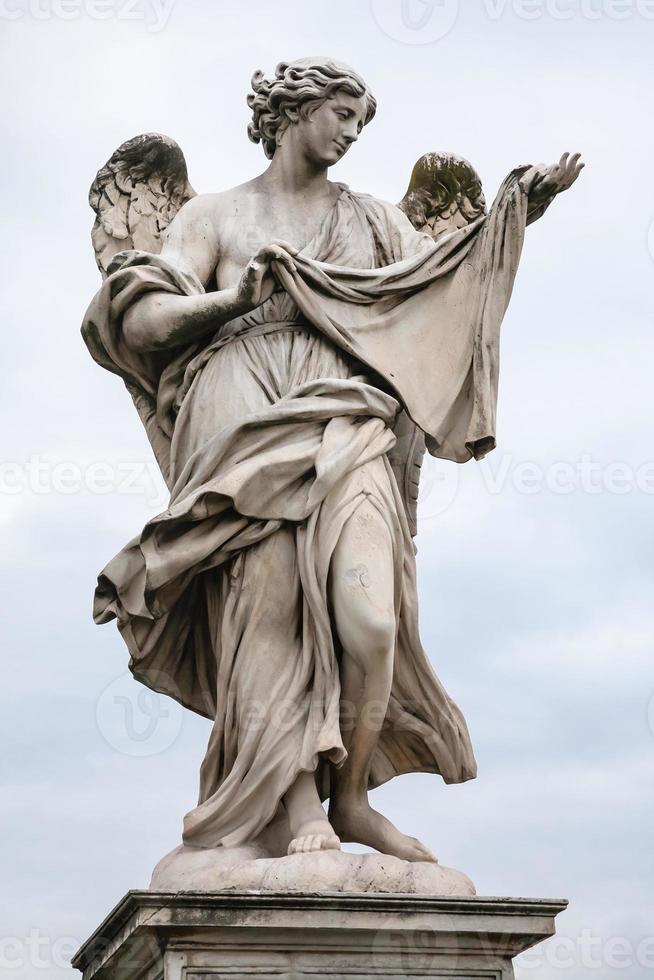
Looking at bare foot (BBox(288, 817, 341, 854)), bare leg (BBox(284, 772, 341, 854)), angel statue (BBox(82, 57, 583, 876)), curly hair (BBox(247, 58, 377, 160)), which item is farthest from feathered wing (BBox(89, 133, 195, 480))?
bare foot (BBox(288, 817, 341, 854))

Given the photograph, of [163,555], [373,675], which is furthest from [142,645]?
[373,675]

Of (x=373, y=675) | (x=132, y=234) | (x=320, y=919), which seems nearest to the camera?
(x=320, y=919)

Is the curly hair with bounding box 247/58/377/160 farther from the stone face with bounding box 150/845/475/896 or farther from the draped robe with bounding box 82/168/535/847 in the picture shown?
the stone face with bounding box 150/845/475/896

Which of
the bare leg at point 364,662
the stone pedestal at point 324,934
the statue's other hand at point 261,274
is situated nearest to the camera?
the stone pedestal at point 324,934

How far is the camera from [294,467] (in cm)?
771

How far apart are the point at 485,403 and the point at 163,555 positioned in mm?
1532

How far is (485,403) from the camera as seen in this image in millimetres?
8094

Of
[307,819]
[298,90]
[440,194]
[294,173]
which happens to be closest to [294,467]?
[307,819]

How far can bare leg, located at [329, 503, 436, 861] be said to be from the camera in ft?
24.6

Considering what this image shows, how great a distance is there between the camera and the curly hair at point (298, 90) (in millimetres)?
8406

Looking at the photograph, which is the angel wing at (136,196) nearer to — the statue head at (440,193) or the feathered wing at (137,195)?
the feathered wing at (137,195)

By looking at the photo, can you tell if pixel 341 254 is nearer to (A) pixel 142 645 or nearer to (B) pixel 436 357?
(B) pixel 436 357

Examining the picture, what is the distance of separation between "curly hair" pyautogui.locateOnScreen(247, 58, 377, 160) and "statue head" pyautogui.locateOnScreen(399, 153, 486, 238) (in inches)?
31.0

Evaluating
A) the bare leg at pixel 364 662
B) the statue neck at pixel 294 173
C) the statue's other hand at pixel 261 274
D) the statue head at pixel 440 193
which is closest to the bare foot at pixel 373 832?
the bare leg at pixel 364 662
